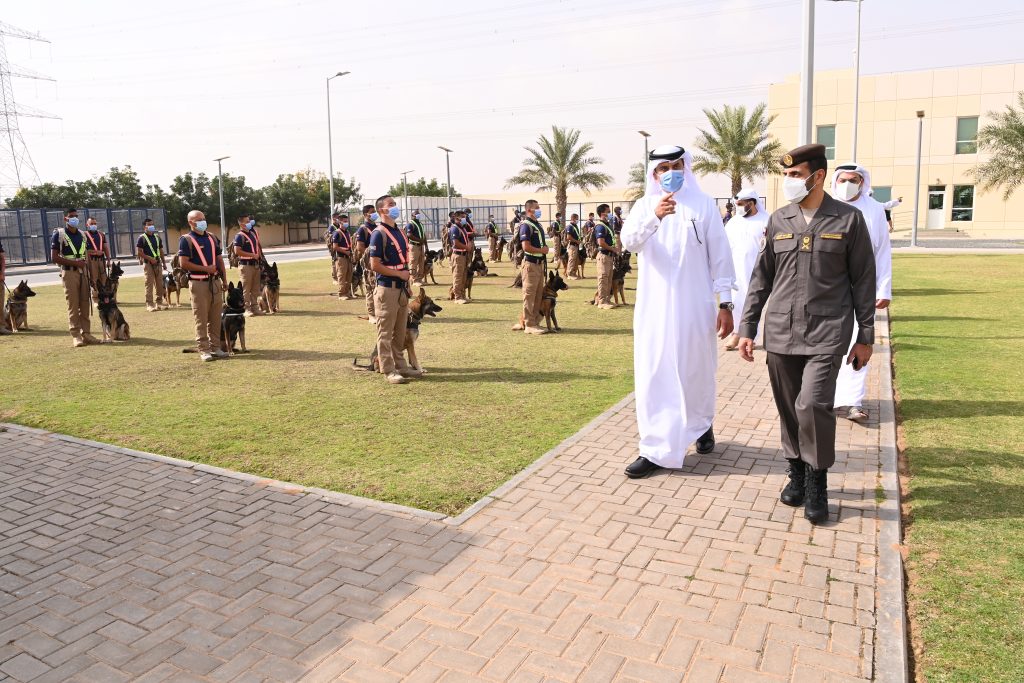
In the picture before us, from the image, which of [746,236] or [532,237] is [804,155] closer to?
[746,236]

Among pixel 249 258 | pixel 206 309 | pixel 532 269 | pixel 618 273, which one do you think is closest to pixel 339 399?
pixel 206 309

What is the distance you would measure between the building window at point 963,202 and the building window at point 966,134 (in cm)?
220

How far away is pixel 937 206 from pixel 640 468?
51.7 meters

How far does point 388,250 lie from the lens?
9062mm

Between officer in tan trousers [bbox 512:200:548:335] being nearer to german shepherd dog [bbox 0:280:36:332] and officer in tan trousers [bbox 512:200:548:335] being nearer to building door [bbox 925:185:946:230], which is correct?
german shepherd dog [bbox 0:280:36:332]

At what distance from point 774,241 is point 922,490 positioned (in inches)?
78.5

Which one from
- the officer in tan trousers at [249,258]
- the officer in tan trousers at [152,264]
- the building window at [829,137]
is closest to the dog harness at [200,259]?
the officer in tan trousers at [249,258]

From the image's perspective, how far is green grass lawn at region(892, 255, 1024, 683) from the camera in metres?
3.36

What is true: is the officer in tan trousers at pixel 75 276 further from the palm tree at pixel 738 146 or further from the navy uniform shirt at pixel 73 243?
the palm tree at pixel 738 146

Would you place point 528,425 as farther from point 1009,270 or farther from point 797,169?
point 1009,270

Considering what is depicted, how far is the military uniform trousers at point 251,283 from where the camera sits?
16062 mm

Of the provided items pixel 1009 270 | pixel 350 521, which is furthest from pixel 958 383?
pixel 1009 270

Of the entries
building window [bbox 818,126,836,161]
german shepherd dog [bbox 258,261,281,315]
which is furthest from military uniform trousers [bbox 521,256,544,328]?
building window [bbox 818,126,836,161]

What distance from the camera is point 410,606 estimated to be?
12.5 ft
